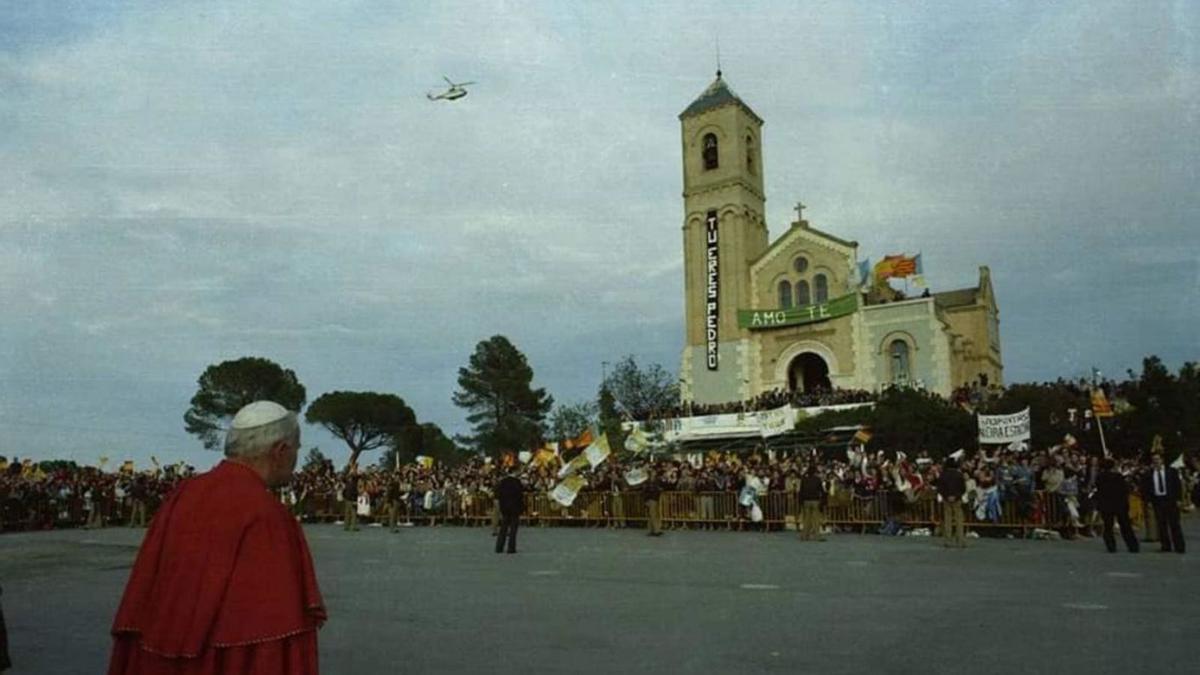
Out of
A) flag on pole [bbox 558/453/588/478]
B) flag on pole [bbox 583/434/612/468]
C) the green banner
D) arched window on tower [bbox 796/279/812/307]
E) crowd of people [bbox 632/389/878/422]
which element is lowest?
flag on pole [bbox 558/453/588/478]

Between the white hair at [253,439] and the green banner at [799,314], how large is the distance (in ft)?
174

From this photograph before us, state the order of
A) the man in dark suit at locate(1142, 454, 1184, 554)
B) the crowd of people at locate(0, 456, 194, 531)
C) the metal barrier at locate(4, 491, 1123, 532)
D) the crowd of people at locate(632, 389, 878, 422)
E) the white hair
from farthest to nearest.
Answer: the crowd of people at locate(632, 389, 878, 422), the crowd of people at locate(0, 456, 194, 531), the metal barrier at locate(4, 491, 1123, 532), the man in dark suit at locate(1142, 454, 1184, 554), the white hair

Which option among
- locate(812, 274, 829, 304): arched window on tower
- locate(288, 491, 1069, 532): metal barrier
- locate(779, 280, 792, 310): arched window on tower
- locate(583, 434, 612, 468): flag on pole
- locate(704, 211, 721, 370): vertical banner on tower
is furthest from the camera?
locate(704, 211, 721, 370): vertical banner on tower

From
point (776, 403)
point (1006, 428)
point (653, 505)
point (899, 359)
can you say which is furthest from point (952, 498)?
point (899, 359)

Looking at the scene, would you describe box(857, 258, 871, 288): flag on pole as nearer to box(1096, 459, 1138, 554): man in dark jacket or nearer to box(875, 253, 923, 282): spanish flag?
box(875, 253, 923, 282): spanish flag

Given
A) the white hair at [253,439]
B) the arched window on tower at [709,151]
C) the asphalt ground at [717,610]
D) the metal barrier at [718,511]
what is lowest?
the asphalt ground at [717,610]

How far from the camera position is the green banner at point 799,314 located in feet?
179

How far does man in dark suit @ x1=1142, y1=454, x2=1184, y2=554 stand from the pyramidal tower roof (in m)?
49.2

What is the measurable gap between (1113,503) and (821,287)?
4150 cm

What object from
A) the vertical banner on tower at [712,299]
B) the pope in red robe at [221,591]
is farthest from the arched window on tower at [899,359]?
the pope in red robe at [221,591]

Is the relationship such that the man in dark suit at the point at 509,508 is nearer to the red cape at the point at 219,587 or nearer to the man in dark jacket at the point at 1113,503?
the man in dark jacket at the point at 1113,503

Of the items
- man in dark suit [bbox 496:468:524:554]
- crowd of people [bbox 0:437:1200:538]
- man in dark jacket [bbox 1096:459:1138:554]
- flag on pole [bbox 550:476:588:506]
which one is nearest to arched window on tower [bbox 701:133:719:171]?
crowd of people [bbox 0:437:1200:538]

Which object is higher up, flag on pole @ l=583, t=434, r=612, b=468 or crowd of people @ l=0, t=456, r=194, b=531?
flag on pole @ l=583, t=434, r=612, b=468

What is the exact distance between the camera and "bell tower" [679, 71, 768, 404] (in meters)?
59.2
